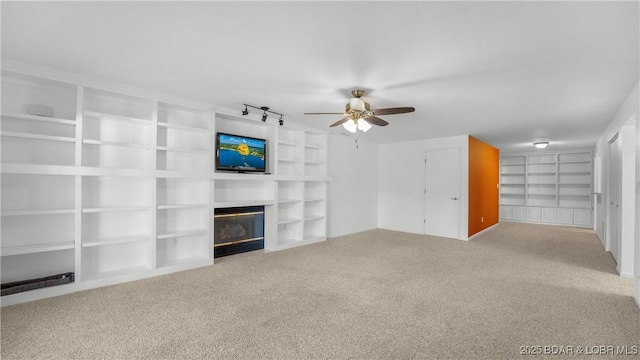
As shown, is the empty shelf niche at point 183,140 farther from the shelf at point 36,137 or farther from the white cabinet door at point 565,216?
the white cabinet door at point 565,216

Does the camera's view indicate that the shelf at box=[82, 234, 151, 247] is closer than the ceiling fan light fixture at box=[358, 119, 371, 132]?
Yes

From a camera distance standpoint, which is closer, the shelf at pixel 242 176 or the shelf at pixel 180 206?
the shelf at pixel 180 206

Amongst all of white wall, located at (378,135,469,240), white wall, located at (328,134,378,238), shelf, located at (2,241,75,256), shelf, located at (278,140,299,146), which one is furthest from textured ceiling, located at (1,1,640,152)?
white wall, located at (378,135,469,240)

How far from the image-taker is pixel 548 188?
8859mm

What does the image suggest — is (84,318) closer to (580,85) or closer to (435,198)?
(580,85)

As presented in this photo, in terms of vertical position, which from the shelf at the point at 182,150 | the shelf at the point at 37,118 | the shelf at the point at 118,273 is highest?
the shelf at the point at 37,118

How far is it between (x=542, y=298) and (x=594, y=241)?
4719 millimetres

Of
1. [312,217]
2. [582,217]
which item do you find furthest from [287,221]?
[582,217]

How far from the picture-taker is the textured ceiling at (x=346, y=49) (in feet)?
5.95

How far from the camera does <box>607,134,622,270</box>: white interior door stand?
4152 millimetres

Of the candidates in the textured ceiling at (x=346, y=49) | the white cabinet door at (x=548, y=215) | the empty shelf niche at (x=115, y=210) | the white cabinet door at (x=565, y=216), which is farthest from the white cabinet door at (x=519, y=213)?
the empty shelf niche at (x=115, y=210)

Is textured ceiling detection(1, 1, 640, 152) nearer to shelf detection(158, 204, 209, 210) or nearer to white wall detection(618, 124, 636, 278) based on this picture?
white wall detection(618, 124, 636, 278)

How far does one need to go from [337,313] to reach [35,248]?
10.3 feet

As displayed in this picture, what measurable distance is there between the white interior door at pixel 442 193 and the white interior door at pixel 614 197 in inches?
94.2
